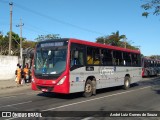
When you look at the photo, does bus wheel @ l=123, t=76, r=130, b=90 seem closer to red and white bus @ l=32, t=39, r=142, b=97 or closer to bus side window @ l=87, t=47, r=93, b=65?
red and white bus @ l=32, t=39, r=142, b=97

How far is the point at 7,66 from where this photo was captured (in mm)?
27531

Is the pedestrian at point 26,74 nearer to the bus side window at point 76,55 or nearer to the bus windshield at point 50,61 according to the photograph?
the bus windshield at point 50,61

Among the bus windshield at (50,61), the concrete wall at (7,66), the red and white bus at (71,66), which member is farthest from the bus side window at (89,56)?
the concrete wall at (7,66)

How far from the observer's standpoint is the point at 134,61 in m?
22.2

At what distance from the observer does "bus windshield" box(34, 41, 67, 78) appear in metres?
14.0

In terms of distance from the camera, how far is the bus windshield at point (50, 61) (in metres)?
14.0

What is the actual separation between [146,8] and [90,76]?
602 centimetres

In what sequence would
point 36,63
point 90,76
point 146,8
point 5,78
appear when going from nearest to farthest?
point 36,63 < point 90,76 < point 146,8 < point 5,78

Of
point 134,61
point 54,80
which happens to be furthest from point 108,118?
point 134,61

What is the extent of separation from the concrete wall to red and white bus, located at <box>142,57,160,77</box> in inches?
668

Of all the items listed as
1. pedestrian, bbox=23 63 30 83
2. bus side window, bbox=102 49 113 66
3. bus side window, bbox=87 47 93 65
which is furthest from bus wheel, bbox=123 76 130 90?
pedestrian, bbox=23 63 30 83

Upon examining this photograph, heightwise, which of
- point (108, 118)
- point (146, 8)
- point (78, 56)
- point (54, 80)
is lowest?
point (108, 118)

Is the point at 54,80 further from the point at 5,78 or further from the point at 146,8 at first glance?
the point at 5,78

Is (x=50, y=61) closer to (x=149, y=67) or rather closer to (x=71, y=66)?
(x=71, y=66)
